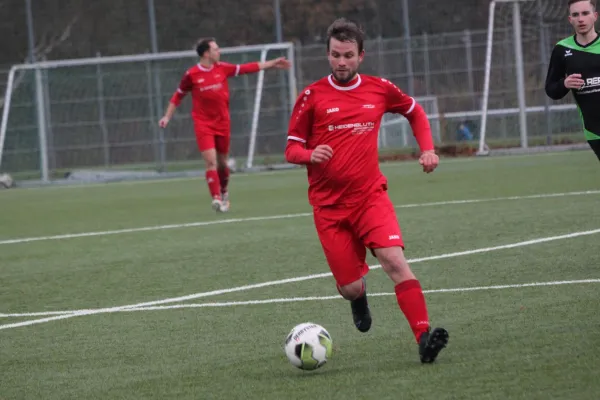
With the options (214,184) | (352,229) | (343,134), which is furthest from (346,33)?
(214,184)

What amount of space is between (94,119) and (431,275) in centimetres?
1821

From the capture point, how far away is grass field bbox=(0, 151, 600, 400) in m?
5.66

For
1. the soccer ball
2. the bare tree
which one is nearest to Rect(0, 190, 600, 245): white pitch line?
the soccer ball

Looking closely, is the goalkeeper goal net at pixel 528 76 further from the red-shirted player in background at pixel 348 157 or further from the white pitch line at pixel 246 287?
the red-shirted player in background at pixel 348 157

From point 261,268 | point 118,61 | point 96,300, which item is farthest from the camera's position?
point 118,61

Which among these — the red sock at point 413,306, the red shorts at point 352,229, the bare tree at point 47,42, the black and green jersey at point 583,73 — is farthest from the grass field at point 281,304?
the bare tree at point 47,42

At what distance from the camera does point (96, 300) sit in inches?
347

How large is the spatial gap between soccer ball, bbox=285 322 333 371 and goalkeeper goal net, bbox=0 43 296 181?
19845mm

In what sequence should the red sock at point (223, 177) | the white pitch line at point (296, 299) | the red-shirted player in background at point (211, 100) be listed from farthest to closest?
the red-shirted player in background at point (211, 100)
the red sock at point (223, 177)
the white pitch line at point (296, 299)

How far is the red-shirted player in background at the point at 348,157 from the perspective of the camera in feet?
21.0

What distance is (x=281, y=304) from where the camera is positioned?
8078 millimetres

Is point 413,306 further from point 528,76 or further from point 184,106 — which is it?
point 184,106

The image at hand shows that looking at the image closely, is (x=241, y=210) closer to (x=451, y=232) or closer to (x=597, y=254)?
(x=451, y=232)

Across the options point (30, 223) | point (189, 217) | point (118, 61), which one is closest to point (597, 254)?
point (189, 217)
